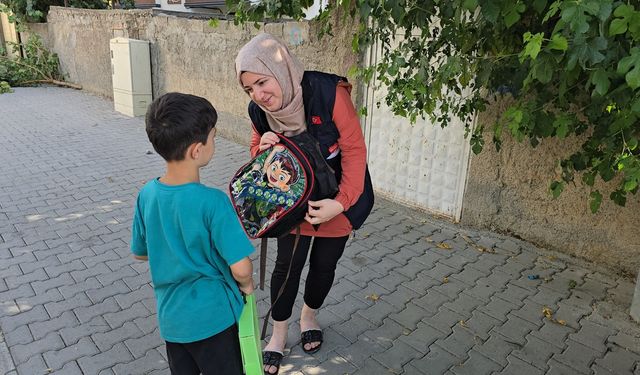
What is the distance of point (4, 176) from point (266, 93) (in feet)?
17.0

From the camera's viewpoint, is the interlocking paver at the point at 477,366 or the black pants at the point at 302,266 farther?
the interlocking paver at the point at 477,366

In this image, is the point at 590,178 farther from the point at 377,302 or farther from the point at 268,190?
the point at 268,190

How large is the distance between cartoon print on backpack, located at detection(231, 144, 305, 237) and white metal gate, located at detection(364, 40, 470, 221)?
8.09 feet

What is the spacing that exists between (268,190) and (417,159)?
2.97m

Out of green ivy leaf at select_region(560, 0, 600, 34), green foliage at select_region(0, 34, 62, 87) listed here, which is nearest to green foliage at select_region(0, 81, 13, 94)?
green foliage at select_region(0, 34, 62, 87)

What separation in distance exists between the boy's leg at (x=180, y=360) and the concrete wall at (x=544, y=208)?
307 cm

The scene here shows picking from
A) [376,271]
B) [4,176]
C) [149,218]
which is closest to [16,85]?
[4,176]

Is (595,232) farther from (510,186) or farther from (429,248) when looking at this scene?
(429,248)

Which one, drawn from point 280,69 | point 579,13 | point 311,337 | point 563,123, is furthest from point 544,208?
point 280,69

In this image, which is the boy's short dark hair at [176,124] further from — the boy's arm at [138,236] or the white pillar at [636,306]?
the white pillar at [636,306]

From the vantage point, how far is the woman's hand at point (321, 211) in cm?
219

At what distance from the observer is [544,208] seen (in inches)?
159

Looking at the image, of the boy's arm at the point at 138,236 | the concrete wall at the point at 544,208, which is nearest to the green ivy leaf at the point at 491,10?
the boy's arm at the point at 138,236

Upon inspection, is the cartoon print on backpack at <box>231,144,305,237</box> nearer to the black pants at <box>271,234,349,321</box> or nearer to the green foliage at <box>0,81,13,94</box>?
the black pants at <box>271,234,349,321</box>
